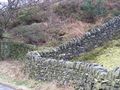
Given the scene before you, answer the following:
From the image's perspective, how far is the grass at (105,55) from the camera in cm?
2258

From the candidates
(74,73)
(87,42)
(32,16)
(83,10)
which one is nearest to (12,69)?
(87,42)

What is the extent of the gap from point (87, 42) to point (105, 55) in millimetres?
1644

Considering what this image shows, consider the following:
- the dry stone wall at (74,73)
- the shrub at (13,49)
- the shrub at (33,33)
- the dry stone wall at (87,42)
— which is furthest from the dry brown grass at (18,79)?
the shrub at (33,33)

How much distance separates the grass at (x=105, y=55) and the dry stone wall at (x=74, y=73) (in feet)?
A: 9.79

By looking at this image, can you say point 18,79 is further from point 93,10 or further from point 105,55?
point 93,10

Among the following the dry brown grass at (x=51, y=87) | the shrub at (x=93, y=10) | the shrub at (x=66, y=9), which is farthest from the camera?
the shrub at (x=66, y=9)

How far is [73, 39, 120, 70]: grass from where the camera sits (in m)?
22.6

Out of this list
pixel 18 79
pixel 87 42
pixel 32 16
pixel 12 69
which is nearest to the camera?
pixel 18 79

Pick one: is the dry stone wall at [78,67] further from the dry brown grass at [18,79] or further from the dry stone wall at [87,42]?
the dry brown grass at [18,79]

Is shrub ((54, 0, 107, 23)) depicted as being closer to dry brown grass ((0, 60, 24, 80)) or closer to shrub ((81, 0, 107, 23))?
shrub ((81, 0, 107, 23))

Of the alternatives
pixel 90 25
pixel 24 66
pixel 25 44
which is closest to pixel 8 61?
pixel 25 44

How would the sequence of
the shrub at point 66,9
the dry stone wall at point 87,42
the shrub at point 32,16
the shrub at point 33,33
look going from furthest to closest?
the shrub at point 66,9 < the shrub at point 32,16 < the shrub at point 33,33 < the dry stone wall at point 87,42

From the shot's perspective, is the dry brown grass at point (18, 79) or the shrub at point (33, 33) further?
the shrub at point (33, 33)

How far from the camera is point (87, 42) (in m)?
25.4
